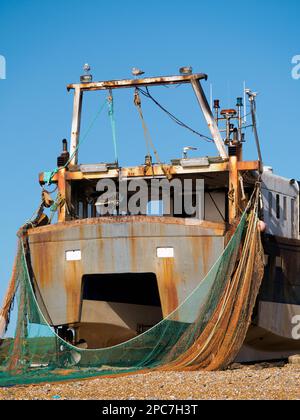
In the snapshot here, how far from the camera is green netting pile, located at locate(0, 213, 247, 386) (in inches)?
797

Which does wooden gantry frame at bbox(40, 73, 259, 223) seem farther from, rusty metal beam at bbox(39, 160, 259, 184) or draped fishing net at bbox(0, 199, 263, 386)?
draped fishing net at bbox(0, 199, 263, 386)

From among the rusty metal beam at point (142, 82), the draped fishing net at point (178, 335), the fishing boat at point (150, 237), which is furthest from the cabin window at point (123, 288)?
the rusty metal beam at point (142, 82)

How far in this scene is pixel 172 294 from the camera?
2127 cm

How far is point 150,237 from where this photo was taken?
2148cm

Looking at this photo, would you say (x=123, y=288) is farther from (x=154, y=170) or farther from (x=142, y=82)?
(x=142, y=82)

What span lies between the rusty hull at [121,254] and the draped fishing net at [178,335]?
0.39 m

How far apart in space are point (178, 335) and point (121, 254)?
213 centimetres

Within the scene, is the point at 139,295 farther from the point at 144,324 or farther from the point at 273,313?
the point at 273,313

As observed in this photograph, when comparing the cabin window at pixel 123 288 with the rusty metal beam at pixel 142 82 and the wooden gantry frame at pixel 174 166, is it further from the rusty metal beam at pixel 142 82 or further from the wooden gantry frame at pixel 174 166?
the rusty metal beam at pixel 142 82

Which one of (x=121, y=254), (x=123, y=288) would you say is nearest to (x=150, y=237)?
(x=121, y=254)

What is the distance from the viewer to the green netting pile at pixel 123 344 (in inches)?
797

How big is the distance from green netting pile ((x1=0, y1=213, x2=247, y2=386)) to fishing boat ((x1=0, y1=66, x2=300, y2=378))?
10.8 inches
